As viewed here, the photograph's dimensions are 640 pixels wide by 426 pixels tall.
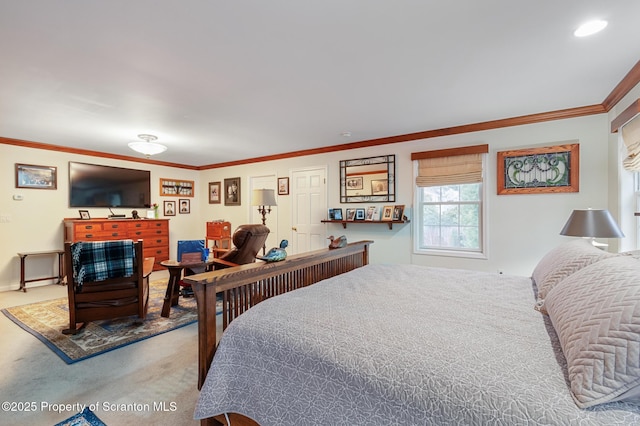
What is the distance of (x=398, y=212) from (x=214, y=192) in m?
4.38

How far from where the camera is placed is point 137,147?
4.07 m

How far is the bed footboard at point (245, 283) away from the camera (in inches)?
60.7

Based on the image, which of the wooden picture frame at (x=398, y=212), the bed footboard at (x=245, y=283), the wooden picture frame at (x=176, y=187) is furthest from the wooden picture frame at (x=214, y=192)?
the bed footboard at (x=245, y=283)

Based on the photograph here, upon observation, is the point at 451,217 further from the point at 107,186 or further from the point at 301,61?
the point at 107,186

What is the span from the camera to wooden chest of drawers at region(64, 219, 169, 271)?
479 centimetres

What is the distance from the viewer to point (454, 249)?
4.00m

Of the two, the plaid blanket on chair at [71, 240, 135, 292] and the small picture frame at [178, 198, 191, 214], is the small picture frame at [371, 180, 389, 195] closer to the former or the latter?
the plaid blanket on chair at [71, 240, 135, 292]

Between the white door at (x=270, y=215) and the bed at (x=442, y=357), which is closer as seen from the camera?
the bed at (x=442, y=357)

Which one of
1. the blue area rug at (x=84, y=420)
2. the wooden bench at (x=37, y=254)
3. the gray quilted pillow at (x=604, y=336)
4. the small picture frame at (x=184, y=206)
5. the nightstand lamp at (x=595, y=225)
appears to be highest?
the small picture frame at (x=184, y=206)

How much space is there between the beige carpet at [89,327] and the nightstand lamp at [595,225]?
379 cm

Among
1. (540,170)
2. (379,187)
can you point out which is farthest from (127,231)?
(540,170)

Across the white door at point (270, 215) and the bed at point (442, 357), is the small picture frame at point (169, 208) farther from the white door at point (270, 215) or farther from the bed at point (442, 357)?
the bed at point (442, 357)

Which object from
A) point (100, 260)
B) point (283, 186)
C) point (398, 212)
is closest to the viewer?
point (100, 260)

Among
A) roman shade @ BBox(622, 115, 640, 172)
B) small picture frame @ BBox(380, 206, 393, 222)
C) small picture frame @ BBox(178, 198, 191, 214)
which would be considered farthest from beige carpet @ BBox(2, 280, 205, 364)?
roman shade @ BBox(622, 115, 640, 172)
